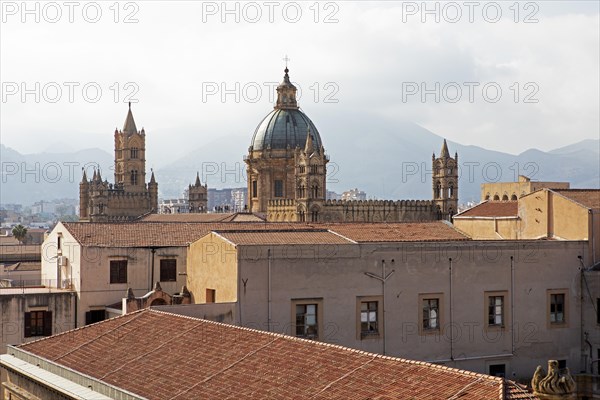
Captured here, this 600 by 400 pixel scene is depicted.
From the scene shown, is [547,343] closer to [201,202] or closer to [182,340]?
[182,340]

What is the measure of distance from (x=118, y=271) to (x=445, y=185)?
2334 inches

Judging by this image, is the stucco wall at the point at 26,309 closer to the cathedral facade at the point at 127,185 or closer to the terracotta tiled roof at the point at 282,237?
the terracotta tiled roof at the point at 282,237

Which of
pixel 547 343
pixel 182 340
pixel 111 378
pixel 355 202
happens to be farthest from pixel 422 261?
pixel 355 202

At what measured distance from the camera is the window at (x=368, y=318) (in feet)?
119

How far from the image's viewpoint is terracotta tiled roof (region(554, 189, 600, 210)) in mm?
41750

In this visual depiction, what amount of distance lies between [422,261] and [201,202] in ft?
341

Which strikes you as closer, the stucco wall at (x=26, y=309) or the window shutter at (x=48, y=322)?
the stucco wall at (x=26, y=309)

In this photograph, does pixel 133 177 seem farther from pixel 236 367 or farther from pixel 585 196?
pixel 236 367

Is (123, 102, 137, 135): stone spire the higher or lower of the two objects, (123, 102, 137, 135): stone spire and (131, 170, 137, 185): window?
the higher

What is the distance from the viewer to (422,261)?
122 ft

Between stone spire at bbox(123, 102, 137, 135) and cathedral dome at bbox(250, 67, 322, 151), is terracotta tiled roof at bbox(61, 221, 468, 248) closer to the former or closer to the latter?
cathedral dome at bbox(250, 67, 322, 151)

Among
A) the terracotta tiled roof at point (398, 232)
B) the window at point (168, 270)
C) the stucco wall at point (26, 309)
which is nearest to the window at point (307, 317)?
the terracotta tiled roof at point (398, 232)

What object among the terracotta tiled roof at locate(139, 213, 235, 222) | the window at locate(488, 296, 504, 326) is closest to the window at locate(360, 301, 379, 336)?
the window at locate(488, 296, 504, 326)

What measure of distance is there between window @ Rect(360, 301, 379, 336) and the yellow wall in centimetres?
496
